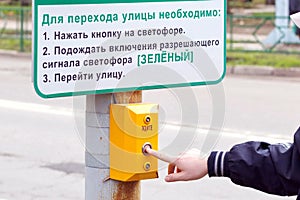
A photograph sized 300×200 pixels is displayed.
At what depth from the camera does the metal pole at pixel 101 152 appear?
337cm

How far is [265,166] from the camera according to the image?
262 cm

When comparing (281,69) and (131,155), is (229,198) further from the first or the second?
(281,69)

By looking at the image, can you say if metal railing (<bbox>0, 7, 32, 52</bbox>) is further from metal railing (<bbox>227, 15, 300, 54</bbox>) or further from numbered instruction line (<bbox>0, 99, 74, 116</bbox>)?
numbered instruction line (<bbox>0, 99, 74, 116</bbox>)

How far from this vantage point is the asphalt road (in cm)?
554

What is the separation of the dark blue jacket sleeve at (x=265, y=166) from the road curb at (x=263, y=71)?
46.3 feet

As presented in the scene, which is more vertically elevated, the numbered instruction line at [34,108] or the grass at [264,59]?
the grass at [264,59]

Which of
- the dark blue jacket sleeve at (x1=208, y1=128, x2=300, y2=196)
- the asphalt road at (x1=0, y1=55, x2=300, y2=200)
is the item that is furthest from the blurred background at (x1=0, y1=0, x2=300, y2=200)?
the dark blue jacket sleeve at (x1=208, y1=128, x2=300, y2=196)

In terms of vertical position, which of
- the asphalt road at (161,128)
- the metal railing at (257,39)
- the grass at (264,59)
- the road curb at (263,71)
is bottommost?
the asphalt road at (161,128)

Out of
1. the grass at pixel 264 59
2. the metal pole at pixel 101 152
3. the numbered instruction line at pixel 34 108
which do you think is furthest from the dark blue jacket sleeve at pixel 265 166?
the grass at pixel 264 59

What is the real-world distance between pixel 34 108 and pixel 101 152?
8698mm

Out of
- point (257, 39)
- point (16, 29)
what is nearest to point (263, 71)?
point (257, 39)

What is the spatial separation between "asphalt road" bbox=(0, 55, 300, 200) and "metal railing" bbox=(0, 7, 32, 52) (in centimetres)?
353

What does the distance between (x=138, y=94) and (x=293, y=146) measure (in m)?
0.96

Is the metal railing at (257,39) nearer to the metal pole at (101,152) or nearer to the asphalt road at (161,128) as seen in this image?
the asphalt road at (161,128)
